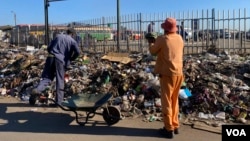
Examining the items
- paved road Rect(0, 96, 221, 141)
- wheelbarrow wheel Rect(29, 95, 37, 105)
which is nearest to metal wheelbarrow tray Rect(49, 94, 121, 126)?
paved road Rect(0, 96, 221, 141)

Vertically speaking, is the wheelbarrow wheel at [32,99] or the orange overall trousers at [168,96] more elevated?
the orange overall trousers at [168,96]

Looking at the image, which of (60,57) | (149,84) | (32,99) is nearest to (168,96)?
(149,84)

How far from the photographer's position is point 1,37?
28141 millimetres

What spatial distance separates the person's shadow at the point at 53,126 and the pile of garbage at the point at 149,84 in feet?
2.74

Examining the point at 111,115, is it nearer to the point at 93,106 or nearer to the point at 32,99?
the point at 93,106

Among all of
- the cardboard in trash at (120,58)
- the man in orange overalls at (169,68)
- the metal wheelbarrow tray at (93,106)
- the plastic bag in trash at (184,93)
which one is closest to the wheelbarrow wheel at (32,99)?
the metal wheelbarrow tray at (93,106)

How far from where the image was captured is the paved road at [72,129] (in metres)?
6.21

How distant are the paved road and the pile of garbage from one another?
0.66 m

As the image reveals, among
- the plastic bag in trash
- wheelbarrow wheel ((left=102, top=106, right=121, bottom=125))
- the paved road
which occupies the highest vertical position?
the plastic bag in trash

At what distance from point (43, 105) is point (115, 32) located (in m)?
7.10

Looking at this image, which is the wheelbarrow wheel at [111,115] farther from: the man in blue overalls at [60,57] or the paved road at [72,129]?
the man in blue overalls at [60,57]

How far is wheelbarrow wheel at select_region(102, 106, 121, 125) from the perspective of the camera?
681 cm

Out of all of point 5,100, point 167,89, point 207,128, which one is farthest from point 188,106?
point 5,100

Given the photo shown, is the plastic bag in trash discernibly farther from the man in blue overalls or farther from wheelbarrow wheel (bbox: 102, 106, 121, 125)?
the man in blue overalls
